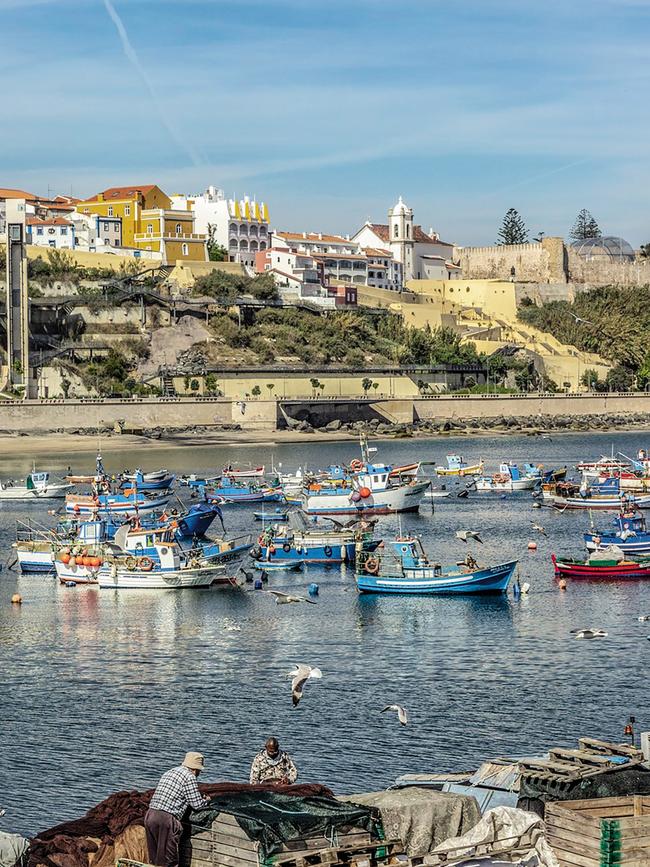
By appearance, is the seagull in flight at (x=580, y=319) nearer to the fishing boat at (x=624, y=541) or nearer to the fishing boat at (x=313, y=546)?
the fishing boat at (x=624, y=541)

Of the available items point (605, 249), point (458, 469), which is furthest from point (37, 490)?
point (605, 249)

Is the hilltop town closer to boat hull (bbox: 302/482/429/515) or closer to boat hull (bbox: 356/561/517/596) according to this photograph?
boat hull (bbox: 302/482/429/515)

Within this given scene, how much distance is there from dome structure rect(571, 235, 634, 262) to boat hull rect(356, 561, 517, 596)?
93375mm

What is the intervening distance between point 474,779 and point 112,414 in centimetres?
6797

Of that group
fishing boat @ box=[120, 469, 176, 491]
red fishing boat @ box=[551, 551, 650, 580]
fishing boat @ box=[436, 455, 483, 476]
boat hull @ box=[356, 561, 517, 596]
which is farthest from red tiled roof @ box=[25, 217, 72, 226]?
boat hull @ box=[356, 561, 517, 596]

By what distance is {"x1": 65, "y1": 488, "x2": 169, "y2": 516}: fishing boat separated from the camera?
4544 centimetres

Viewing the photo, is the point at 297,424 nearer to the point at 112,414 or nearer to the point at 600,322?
the point at 112,414

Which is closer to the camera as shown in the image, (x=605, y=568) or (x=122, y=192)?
(x=605, y=568)

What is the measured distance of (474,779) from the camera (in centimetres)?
1090

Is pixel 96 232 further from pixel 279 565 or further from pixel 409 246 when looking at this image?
pixel 279 565

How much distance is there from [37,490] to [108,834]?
44797mm

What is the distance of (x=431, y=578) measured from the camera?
30453 mm

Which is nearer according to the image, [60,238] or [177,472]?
[177,472]

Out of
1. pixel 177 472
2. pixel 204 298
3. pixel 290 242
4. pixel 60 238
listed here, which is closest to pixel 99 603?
pixel 177 472
